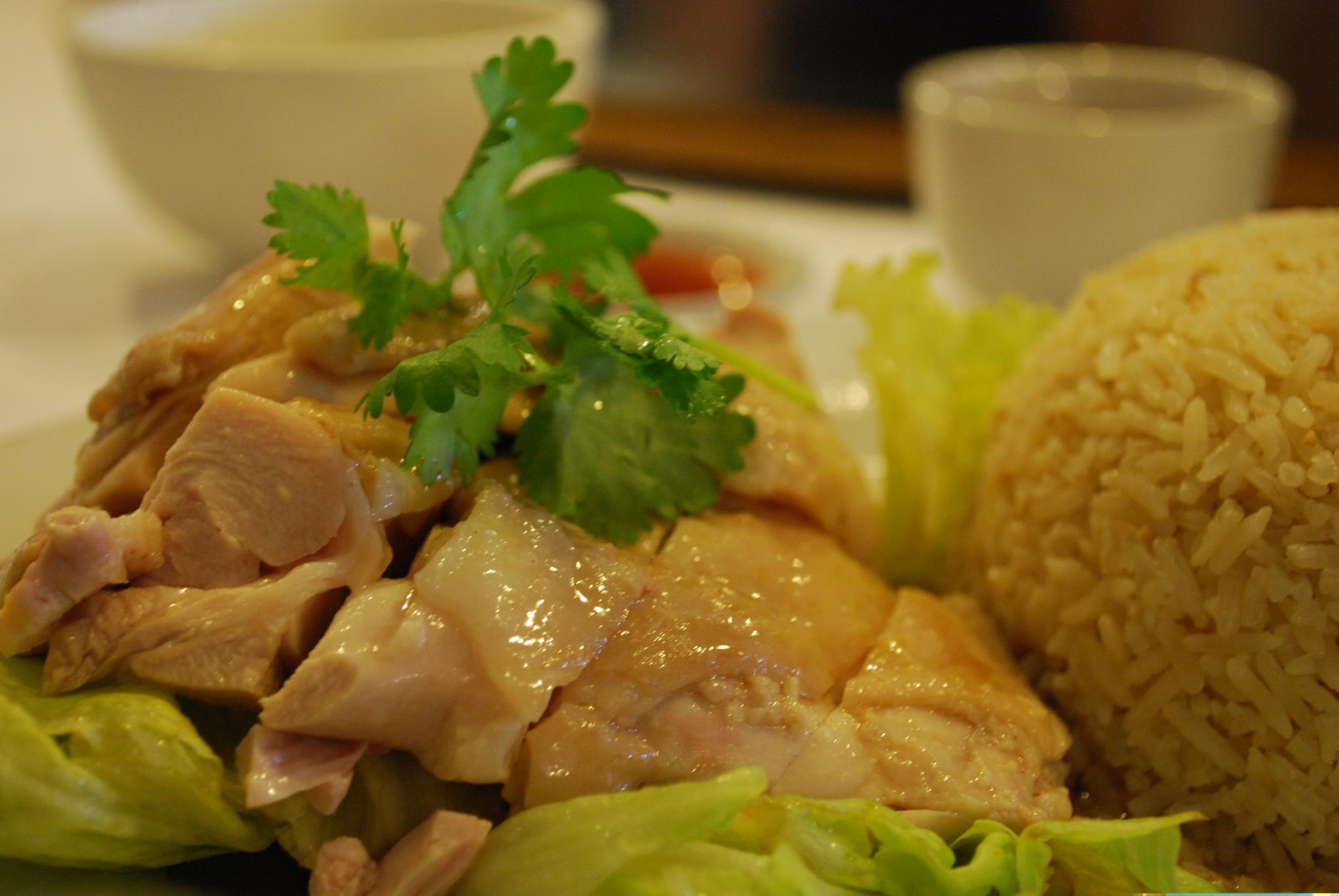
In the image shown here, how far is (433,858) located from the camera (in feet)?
3.96

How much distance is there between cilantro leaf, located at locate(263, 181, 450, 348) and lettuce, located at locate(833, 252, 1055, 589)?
3.46 feet

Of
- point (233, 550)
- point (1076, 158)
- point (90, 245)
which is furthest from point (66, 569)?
point (90, 245)

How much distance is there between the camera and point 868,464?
8.39ft

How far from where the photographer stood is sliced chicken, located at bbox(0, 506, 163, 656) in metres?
1.27

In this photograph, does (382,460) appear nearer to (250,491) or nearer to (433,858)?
(250,491)

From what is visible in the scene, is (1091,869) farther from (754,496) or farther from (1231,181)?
(1231,181)

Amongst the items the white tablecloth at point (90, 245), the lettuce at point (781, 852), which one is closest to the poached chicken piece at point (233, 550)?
the lettuce at point (781, 852)

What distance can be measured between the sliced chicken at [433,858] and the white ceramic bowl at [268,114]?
2.10 metres

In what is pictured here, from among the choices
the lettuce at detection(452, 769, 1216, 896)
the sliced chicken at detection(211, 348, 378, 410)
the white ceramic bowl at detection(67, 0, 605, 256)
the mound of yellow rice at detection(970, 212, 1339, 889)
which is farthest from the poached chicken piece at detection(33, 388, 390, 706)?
the white ceramic bowl at detection(67, 0, 605, 256)

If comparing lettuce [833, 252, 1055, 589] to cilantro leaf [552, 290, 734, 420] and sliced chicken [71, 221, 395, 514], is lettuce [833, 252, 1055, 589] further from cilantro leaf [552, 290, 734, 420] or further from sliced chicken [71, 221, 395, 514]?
sliced chicken [71, 221, 395, 514]

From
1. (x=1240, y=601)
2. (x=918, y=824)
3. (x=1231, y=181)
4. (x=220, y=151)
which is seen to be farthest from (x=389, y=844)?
(x=1231, y=181)

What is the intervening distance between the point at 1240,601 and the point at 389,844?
107cm

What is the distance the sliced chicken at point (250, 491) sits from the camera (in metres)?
1.32

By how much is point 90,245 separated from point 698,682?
328 centimetres
